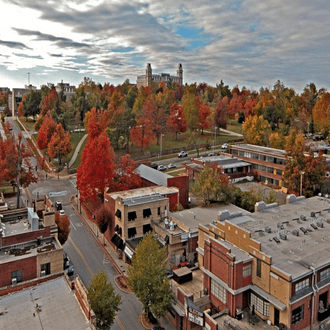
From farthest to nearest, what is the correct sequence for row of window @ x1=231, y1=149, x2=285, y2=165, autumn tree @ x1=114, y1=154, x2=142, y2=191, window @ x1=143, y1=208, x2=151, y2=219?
row of window @ x1=231, y1=149, x2=285, y2=165 < autumn tree @ x1=114, y1=154, x2=142, y2=191 < window @ x1=143, y1=208, x2=151, y2=219

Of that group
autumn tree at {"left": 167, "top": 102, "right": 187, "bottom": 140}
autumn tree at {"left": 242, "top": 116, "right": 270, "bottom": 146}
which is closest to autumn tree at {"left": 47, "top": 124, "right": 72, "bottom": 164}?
autumn tree at {"left": 167, "top": 102, "right": 187, "bottom": 140}

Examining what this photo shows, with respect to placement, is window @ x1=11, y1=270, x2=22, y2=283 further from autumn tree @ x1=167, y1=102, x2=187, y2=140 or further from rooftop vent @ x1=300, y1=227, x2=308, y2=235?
autumn tree @ x1=167, y1=102, x2=187, y2=140

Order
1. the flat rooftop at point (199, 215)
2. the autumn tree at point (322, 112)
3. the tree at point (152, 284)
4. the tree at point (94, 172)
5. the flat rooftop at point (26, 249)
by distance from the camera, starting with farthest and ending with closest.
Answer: the autumn tree at point (322, 112) → the tree at point (94, 172) → the flat rooftop at point (199, 215) → the flat rooftop at point (26, 249) → the tree at point (152, 284)

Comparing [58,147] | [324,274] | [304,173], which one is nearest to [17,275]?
[324,274]

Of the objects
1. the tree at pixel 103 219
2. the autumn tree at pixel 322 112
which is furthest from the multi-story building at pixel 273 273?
the autumn tree at pixel 322 112

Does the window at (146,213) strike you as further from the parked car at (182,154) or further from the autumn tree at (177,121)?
the autumn tree at (177,121)

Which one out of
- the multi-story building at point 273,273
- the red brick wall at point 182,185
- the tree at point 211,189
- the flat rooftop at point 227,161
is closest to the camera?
the multi-story building at point 273,273

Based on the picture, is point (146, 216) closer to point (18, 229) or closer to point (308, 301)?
point (18, 229)

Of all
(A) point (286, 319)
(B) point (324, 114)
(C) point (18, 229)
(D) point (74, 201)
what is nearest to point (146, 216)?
(C) point (18, 229)
